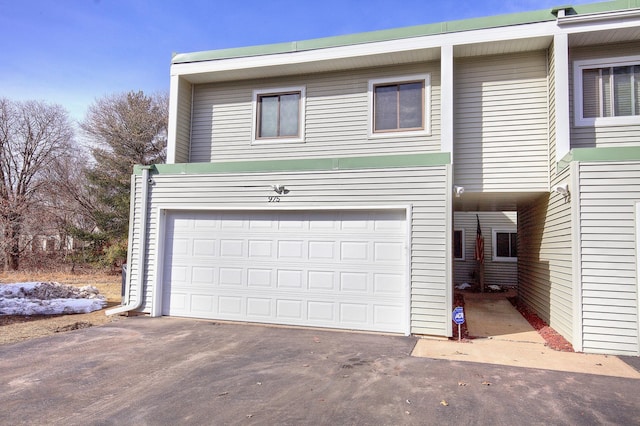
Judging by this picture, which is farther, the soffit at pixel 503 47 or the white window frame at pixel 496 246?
the white window frame at pixel 496 246

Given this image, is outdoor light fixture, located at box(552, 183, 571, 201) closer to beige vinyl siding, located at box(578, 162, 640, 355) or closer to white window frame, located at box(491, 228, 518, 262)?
beige vinyl siding, located at box(578, 162, 640, 355)

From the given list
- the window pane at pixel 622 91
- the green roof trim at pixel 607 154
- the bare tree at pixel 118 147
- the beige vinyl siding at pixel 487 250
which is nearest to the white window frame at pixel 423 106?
the green roof trim at pixel 607 154

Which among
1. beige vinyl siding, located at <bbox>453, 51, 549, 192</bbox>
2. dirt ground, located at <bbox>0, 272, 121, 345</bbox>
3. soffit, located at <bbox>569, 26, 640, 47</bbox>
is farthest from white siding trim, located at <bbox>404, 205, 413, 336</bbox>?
dirt ground, located at <bbox>0, 272, 121, 345</bbox>

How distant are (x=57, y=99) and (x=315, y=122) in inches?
821

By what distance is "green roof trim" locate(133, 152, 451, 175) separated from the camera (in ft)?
22.8

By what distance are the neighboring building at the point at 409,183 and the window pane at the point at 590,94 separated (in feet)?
0.08

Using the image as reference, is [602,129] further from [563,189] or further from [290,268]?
[290,268]

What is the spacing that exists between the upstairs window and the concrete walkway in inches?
174

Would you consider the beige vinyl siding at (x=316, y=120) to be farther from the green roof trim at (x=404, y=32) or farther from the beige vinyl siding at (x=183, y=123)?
the green roof trim at (x=404, y=32)

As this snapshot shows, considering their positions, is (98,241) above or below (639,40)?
below

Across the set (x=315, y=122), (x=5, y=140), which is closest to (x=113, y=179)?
(x=5, y=140)

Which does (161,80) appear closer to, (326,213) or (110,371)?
(326,213)

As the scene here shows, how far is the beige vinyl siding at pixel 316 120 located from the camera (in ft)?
28.4

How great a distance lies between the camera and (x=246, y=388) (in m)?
4.35
